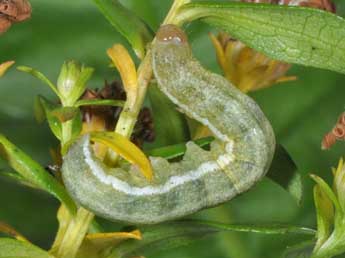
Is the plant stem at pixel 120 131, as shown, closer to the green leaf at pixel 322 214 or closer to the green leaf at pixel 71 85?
the green leaf at pixel 71 85

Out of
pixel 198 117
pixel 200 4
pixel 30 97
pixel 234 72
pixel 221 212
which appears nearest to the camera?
pixel 200 4

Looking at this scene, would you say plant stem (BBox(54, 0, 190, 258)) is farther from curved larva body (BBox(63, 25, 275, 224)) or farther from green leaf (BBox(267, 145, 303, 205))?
green leaf (BBox(267, 145, 303, 205))

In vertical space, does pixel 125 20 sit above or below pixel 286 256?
above

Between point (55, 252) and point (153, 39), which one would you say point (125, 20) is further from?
point (55, 252)

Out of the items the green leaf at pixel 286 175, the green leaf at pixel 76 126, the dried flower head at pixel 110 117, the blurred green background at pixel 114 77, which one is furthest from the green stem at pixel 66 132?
Answer: the blurred green background at pixel 114 77

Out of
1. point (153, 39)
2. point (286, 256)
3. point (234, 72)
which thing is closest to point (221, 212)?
point (234, 72)

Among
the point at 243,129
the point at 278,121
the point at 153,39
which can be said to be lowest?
the point at 278,121

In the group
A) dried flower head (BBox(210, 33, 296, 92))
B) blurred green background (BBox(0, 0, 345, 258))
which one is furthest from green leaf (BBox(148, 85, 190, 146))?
blurred green background (BBox(0, 0, 345, 258))
